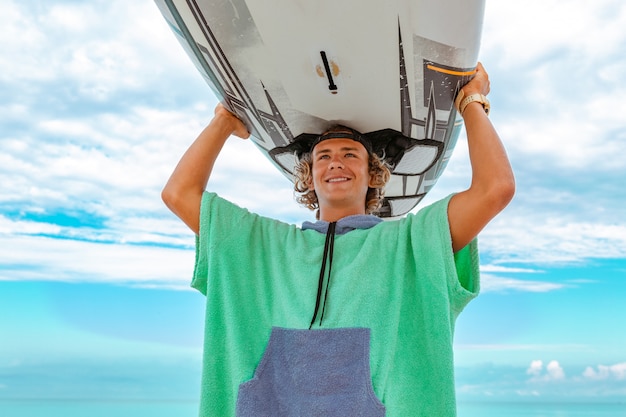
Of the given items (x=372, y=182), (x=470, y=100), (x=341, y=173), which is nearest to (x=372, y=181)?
(x=372, y=182)

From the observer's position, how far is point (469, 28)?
169cm

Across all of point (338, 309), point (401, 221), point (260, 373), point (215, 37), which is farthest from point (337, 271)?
point (215, 37)

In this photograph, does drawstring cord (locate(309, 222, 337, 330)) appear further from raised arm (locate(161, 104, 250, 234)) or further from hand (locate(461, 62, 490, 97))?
hand (locate(461, 62, 490, 97))

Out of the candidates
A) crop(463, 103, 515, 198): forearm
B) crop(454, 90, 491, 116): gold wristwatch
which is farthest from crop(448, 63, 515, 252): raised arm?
crop(454, 90, 491, 116): gold wristwatch

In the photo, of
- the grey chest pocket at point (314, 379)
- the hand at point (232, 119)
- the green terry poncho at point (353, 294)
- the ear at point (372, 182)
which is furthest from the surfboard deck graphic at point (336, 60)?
the grey chest pocket at point (314, 379)

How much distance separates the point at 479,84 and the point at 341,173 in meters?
0.53

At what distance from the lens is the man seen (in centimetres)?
142

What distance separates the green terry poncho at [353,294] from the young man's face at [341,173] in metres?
0.16

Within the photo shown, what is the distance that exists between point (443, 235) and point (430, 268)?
90 millimetres

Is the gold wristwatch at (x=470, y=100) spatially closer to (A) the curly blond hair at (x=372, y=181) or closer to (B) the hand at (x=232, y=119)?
(A) the curly blond hair at (x=372, y=181)

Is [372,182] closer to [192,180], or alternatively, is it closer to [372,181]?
[372,181]

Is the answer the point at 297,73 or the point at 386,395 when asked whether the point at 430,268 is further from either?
the point at 297,73

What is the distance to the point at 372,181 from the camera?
1.92 metres

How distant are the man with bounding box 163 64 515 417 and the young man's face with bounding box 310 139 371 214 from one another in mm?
99
